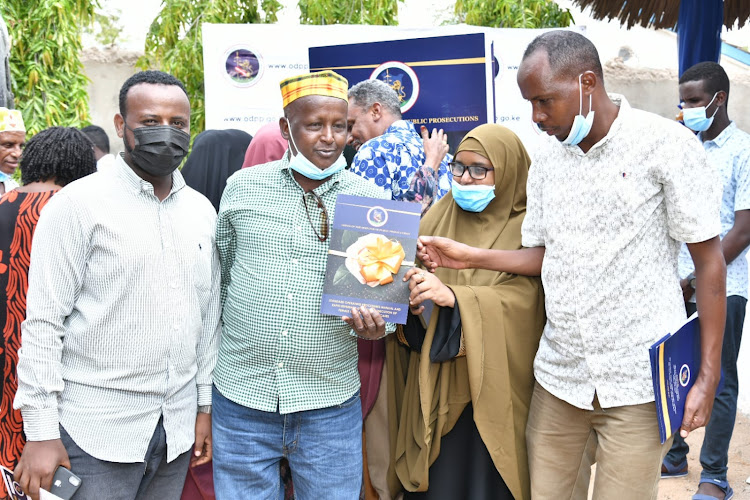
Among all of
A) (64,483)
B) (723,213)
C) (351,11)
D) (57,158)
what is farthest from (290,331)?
(351,11)

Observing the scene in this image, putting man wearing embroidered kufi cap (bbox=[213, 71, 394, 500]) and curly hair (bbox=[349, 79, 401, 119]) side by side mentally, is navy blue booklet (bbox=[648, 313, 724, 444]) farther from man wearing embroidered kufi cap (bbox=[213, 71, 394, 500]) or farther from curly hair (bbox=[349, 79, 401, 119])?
curly hair (bbox=[349, 79, 401, 119])

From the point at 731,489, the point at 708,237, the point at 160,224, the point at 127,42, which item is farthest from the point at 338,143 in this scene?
the point at 127,42

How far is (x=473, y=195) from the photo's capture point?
9.74 feet

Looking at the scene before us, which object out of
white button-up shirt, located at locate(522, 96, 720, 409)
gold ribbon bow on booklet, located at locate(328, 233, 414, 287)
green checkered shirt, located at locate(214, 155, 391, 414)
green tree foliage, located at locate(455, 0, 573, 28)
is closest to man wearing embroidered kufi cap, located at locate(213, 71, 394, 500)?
green checkered shirt, located at locate(214, 155, 391, 414)

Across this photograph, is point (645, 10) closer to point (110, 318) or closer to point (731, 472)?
point (731, 472)

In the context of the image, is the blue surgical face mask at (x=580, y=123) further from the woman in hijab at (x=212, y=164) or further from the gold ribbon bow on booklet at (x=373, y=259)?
the woman in hijab at (x=212, y=164)

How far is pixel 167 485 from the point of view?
250 cm

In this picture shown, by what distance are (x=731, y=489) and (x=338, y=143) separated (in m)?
3.60

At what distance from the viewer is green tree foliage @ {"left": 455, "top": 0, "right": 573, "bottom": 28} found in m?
8.38

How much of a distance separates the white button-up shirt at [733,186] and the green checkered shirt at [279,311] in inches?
98.6

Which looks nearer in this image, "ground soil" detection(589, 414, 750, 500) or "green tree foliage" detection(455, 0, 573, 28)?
"ground soil" detection(589, 414, 750, 500)

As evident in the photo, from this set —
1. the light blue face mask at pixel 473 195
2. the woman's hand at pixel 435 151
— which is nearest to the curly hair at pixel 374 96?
the woman's hand at pixel 435 151

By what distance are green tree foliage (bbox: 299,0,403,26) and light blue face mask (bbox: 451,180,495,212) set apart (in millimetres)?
5971

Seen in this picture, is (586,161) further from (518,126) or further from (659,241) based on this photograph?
(518,126)
